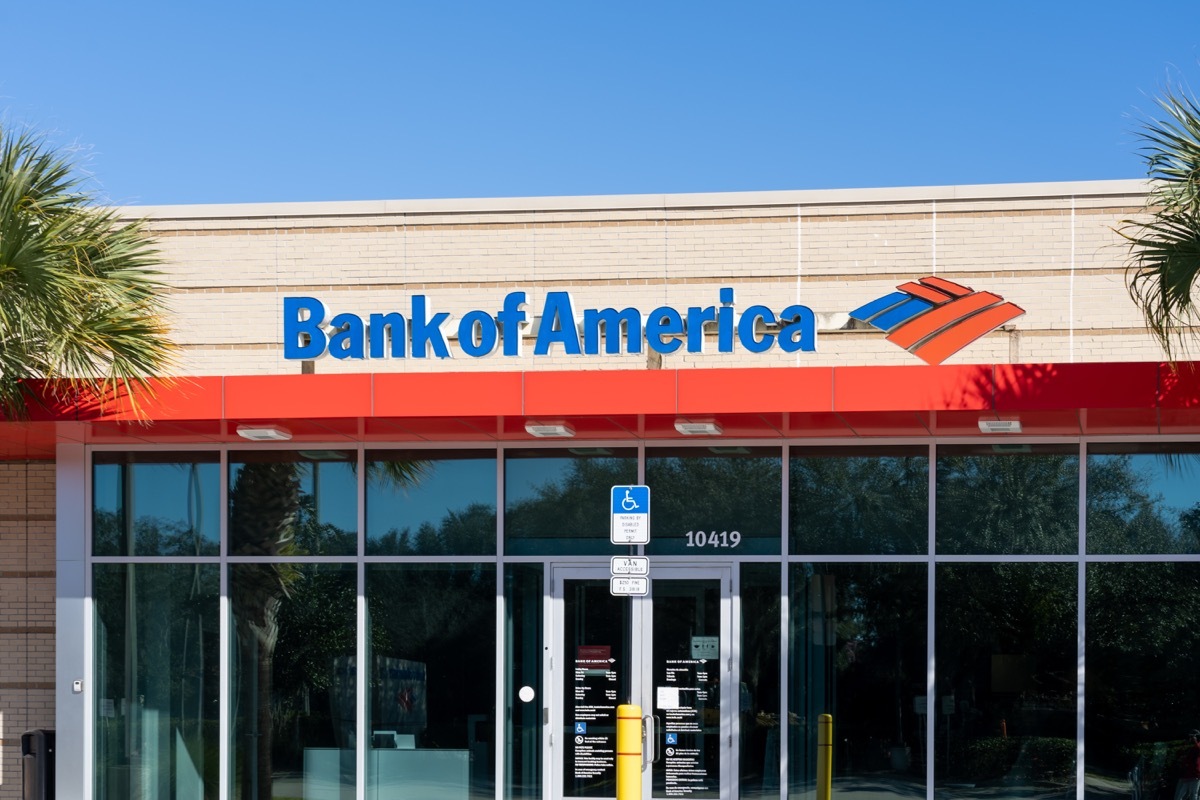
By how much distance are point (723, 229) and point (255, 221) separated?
Result: 5210 mm

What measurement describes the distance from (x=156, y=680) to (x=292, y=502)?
2416 mm

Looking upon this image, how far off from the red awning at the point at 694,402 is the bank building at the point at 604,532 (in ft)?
0.48

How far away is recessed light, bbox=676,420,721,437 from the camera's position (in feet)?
45.5

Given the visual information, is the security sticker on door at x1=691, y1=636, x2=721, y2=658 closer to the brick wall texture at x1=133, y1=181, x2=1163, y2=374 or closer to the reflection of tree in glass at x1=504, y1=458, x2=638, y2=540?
the reflection of tree in glass at x1=504, y1=458, x2=638, y2=540

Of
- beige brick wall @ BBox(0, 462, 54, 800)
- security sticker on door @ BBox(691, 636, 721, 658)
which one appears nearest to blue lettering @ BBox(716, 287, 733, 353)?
security sticker on door @ BBox(691, 636, 721, 658)

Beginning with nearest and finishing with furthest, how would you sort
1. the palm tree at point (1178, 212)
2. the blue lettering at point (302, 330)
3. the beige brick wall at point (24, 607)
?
the palm tree at point (1178, 212), the blue lettering at point (302, 330), the beige brick wall at point (24, 607)

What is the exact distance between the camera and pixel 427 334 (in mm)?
15602

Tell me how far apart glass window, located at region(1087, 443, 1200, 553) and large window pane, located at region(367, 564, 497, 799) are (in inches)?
244

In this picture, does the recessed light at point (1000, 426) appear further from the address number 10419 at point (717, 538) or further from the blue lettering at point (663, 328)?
the blue lettering at point (663, 328)

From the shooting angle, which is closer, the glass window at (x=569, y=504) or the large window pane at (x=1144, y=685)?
the large window pane at (x=1144, y=685)

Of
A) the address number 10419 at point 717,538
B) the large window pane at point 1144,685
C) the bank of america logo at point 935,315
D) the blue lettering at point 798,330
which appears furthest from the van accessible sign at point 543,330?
the large window pane at point 1144,685

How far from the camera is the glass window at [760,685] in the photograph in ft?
48.6

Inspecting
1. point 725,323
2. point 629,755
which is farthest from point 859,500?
point 629,755

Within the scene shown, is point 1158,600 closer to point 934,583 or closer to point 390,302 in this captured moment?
point 934,583
